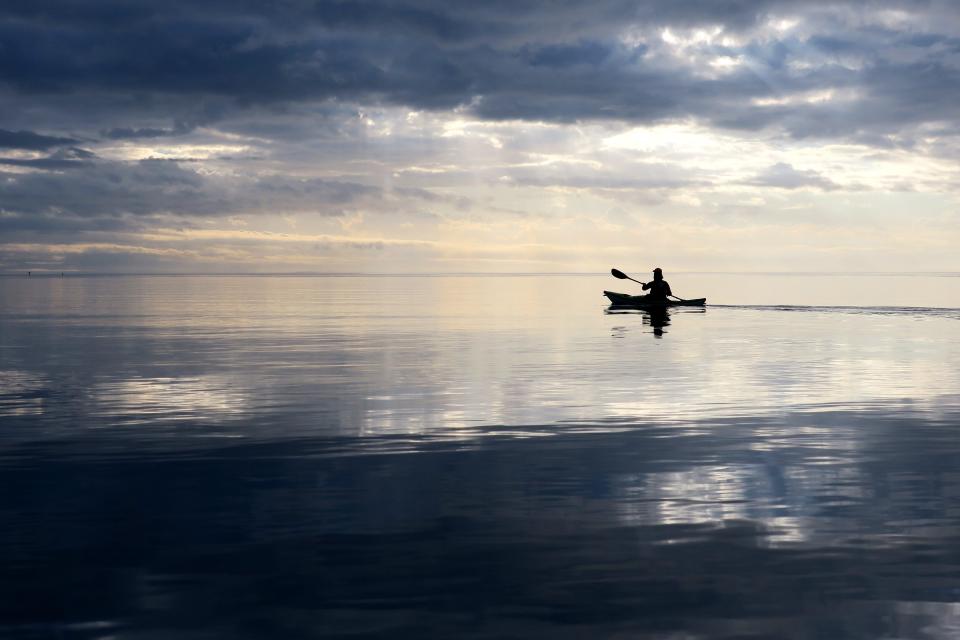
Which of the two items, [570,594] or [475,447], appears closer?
[570,594]

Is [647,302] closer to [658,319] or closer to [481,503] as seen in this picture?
[658,319]

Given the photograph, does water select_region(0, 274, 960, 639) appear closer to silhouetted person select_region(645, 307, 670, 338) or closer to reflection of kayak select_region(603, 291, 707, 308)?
silhouetted person select_region(645, 307, 670, 338)

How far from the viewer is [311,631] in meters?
9.01

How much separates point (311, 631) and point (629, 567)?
3776mm

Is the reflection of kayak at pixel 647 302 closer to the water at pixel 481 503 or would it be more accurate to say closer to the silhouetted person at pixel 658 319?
the silhouetted person at pixel 658 319

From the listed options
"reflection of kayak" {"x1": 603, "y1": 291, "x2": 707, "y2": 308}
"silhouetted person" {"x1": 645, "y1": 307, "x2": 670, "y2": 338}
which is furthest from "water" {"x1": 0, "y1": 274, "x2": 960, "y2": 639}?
"reflection of kayak" {"x1": 603, "y1": 291, "x2": 707, "y2": 308}

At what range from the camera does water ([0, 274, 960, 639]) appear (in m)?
9.52

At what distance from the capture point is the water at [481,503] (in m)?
Result: 9.52

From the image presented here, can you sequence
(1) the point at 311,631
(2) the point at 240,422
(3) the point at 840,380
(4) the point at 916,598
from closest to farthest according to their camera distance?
(1) the point at 311,631, (4) the point at 916,598, (2) the point at 240,422, (3) the point at 840,380

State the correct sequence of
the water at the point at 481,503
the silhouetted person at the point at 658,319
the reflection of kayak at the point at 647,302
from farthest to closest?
the reflection of kayak at the point at 647,302 → the silhouetted person at the point at 658,319 → the water at the point at 481,503

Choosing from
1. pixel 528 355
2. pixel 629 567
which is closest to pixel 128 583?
pixel 629 567

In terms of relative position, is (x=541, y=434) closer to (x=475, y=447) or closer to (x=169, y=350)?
(x=475, y=447)

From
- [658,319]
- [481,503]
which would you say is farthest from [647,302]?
[481,503]

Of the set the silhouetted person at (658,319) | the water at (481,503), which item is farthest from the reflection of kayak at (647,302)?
the water at (481,503)
